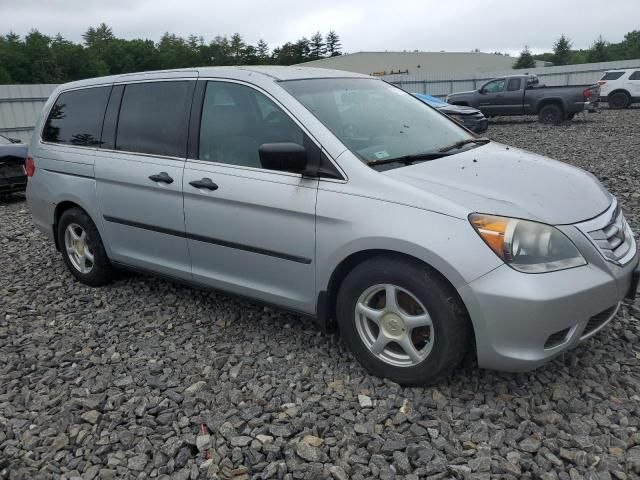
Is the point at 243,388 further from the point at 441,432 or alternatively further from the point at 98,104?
the point at 98,104

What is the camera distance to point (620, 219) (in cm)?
315

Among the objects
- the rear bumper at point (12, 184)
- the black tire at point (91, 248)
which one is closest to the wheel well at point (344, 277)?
the black tire at point (91, 248)

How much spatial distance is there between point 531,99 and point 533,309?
1717 cm

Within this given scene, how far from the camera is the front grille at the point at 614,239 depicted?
9.03 ft

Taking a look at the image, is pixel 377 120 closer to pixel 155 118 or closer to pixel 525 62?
pixel 155 118

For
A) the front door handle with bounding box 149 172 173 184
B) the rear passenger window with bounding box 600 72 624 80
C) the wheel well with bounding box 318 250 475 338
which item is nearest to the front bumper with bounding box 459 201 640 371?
the wheel well with bounding box 318 250 475 338

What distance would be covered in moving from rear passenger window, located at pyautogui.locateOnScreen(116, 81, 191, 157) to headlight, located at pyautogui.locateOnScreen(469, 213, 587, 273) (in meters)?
2.12

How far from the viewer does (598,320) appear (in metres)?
2.79

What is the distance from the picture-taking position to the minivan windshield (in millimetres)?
3238

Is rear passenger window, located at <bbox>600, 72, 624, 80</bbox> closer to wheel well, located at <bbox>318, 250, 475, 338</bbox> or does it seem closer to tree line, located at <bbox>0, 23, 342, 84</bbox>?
wheel well, located at <bbox>318, 250, 475, 338</bbox>

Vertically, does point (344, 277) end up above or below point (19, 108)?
below

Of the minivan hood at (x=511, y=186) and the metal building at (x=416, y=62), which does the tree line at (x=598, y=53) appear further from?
the minivan hood at (x=511, y=186)

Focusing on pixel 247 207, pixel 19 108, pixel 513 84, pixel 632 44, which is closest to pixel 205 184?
pixel 247 207

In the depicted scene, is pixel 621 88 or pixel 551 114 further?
pixel 621 88
